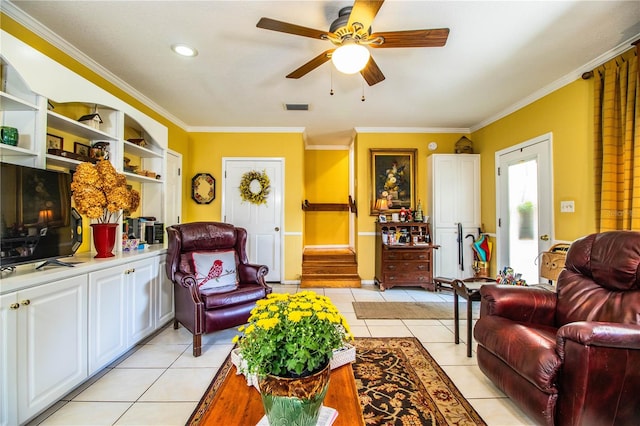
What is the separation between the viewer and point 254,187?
4637mm

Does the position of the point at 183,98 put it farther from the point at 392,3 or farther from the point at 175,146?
the point at 392,3

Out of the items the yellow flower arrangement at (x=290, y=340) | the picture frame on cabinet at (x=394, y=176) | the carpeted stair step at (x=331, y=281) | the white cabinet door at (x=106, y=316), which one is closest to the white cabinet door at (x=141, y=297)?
the white cabinet door at (x=106, y=316)

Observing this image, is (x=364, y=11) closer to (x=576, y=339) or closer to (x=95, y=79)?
(x=576, y=339)

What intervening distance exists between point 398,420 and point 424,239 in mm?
3179

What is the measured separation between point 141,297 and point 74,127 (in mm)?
1495

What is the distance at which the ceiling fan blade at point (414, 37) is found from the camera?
5.74 feet

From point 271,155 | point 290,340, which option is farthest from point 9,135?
point 271,155

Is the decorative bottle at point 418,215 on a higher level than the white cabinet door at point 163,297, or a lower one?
higher

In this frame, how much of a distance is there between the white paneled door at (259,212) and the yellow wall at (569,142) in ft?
11.5


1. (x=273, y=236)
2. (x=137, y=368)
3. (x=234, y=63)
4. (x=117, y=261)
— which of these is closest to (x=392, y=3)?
(x=234, y=63)

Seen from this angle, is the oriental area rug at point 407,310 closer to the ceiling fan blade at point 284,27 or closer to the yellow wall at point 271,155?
the yellow wall at point 271,155

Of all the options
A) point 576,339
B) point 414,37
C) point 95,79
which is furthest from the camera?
point 95,79

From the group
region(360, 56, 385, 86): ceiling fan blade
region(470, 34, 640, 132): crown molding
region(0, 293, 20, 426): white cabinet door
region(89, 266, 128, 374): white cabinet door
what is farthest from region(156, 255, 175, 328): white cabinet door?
region(470, 34, 640, 132): crown molding

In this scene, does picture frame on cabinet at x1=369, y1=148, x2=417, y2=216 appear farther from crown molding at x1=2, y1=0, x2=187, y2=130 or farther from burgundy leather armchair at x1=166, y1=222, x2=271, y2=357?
crown molding at x1=2, y1=0, x2=187, y2=130
